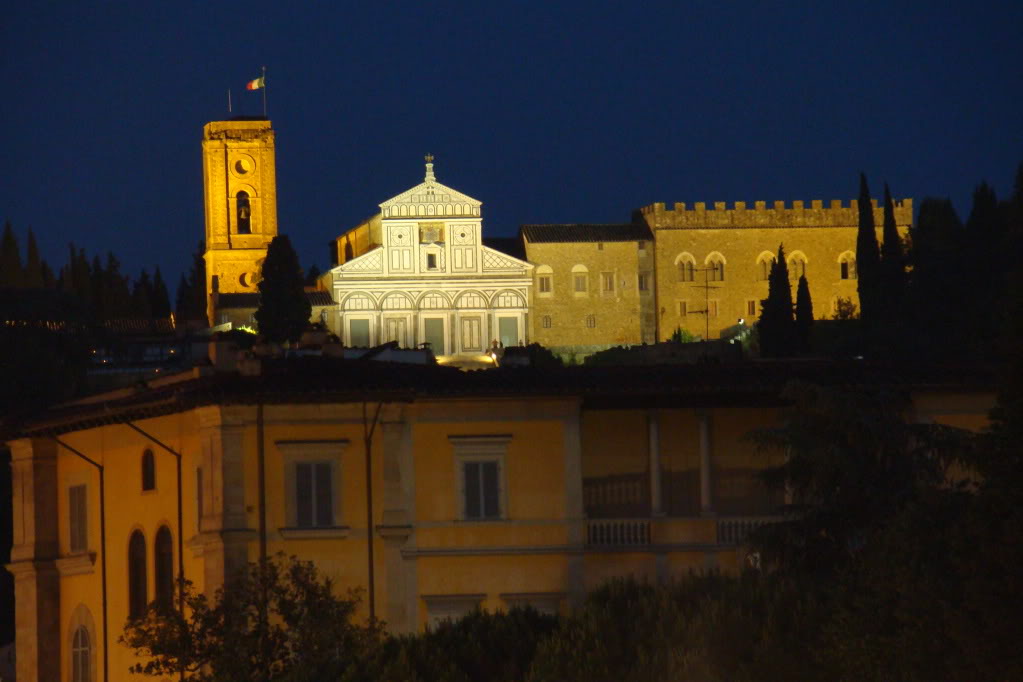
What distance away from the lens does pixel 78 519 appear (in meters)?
36.8

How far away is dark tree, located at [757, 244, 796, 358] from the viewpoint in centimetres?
8569

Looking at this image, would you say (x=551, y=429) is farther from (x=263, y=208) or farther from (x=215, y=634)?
(x=263, y=208)

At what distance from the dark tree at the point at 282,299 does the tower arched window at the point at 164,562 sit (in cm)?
5183

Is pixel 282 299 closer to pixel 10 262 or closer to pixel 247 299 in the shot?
pixel 247 299

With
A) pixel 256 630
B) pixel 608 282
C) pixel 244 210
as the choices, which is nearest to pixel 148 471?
pixel 256 630

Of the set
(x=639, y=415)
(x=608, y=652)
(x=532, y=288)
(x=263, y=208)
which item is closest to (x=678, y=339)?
(x=532, y=288)

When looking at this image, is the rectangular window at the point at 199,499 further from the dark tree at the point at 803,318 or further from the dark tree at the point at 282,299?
the dark tree at the point at 803,318

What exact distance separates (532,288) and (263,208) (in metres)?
19.5

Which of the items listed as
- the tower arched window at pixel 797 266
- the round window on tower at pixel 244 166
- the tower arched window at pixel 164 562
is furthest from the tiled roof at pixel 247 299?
the tower arched window at pixel 164 562

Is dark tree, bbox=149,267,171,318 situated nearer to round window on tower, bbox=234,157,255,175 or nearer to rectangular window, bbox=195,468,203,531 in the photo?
round window on tower, bbox=234,157,255,175

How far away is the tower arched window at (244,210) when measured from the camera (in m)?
117

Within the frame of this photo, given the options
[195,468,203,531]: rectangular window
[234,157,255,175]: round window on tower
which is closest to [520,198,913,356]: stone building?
[234,157,255,175]: round window on tower

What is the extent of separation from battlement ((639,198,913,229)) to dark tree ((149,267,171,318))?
2825 centimetres

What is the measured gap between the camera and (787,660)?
19.9 metres
